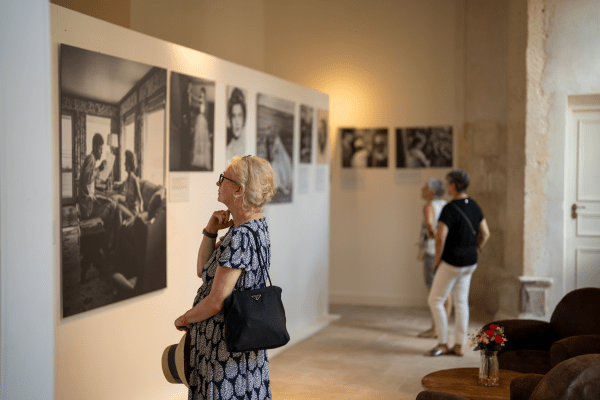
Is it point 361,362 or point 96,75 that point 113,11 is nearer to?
point 96,75

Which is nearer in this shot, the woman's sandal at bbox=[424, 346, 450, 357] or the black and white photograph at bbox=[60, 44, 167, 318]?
the black and white photograph at bbox=[60, 44, 167, 318]

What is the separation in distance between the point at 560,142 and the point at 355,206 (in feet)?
11.3

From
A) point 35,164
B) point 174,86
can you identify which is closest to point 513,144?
point 174,86

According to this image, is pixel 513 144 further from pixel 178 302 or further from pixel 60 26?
pixel 60 26

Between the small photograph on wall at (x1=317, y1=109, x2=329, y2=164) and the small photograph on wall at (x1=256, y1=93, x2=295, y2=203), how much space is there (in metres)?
0.88

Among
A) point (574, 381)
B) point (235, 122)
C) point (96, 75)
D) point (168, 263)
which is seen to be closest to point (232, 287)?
point (574, 381)

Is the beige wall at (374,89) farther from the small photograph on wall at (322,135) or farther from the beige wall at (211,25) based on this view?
the small photograph on wall at (322,135)

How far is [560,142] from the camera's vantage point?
7.20 metres

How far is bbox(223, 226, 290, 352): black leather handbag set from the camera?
2641mm

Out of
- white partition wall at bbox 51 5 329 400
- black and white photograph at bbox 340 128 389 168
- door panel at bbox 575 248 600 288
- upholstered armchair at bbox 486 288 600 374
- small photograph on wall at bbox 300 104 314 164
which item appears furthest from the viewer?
black and white photograph at bbox 340 128 389 168

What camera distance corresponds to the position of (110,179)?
4016mm

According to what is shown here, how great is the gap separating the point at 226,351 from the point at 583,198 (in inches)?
230

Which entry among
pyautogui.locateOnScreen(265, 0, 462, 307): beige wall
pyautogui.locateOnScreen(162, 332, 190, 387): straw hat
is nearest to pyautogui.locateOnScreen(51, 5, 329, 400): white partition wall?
pyautogui.locateOnScreen(162, 332, 190, 387): straw hat

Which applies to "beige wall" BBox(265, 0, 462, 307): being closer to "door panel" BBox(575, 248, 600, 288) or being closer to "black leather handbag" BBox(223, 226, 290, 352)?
"door panel" BBox(575, 248, 600, 288)
